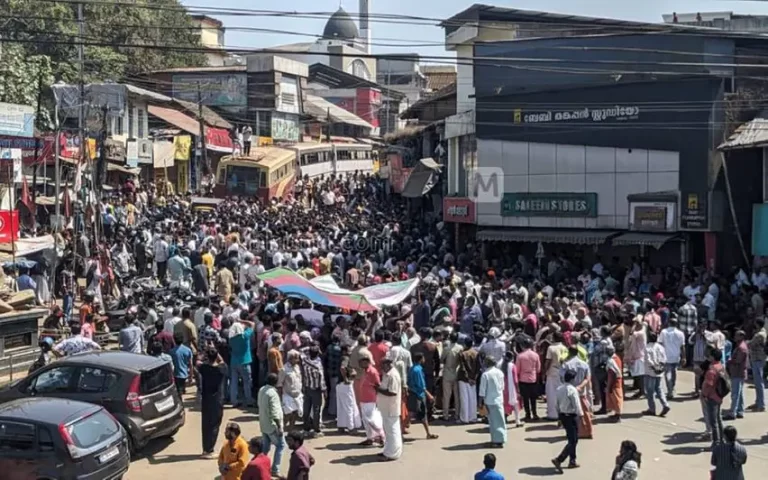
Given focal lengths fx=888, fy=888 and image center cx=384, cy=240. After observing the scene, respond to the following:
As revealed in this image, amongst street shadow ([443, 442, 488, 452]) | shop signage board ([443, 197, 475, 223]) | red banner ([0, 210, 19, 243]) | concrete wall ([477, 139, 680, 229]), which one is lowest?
street shadow ([443, 442, 488, 452])

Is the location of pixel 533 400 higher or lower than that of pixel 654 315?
lower

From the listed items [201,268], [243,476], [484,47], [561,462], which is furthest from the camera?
[484,47]

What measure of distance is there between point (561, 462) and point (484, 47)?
2114cm

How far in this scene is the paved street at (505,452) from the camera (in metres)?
11.5

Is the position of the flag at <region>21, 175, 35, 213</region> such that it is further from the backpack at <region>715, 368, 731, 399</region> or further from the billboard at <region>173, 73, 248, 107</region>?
the billboard at <region>173, 73, 248, 107</region>

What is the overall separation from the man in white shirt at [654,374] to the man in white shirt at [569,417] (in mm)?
2831

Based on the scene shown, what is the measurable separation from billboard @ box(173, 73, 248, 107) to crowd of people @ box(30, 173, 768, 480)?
116ft

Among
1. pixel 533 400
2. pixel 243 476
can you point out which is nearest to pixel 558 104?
pixel 533 400

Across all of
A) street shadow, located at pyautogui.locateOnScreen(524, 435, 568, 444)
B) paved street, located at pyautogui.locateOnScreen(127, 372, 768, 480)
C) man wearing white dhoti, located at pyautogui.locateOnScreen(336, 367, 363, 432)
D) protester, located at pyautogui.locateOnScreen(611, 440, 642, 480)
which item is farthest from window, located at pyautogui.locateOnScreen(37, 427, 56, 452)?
street shadow, located at pyautogui.locateOnScreen(524, 435, 568, 444)

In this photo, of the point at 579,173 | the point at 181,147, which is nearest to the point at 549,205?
the point at 579,173

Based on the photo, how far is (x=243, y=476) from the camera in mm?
8898

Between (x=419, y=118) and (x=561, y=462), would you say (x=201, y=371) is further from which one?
(x=419, y=118)

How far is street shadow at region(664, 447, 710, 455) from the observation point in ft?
40.3

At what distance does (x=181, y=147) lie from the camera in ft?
153
